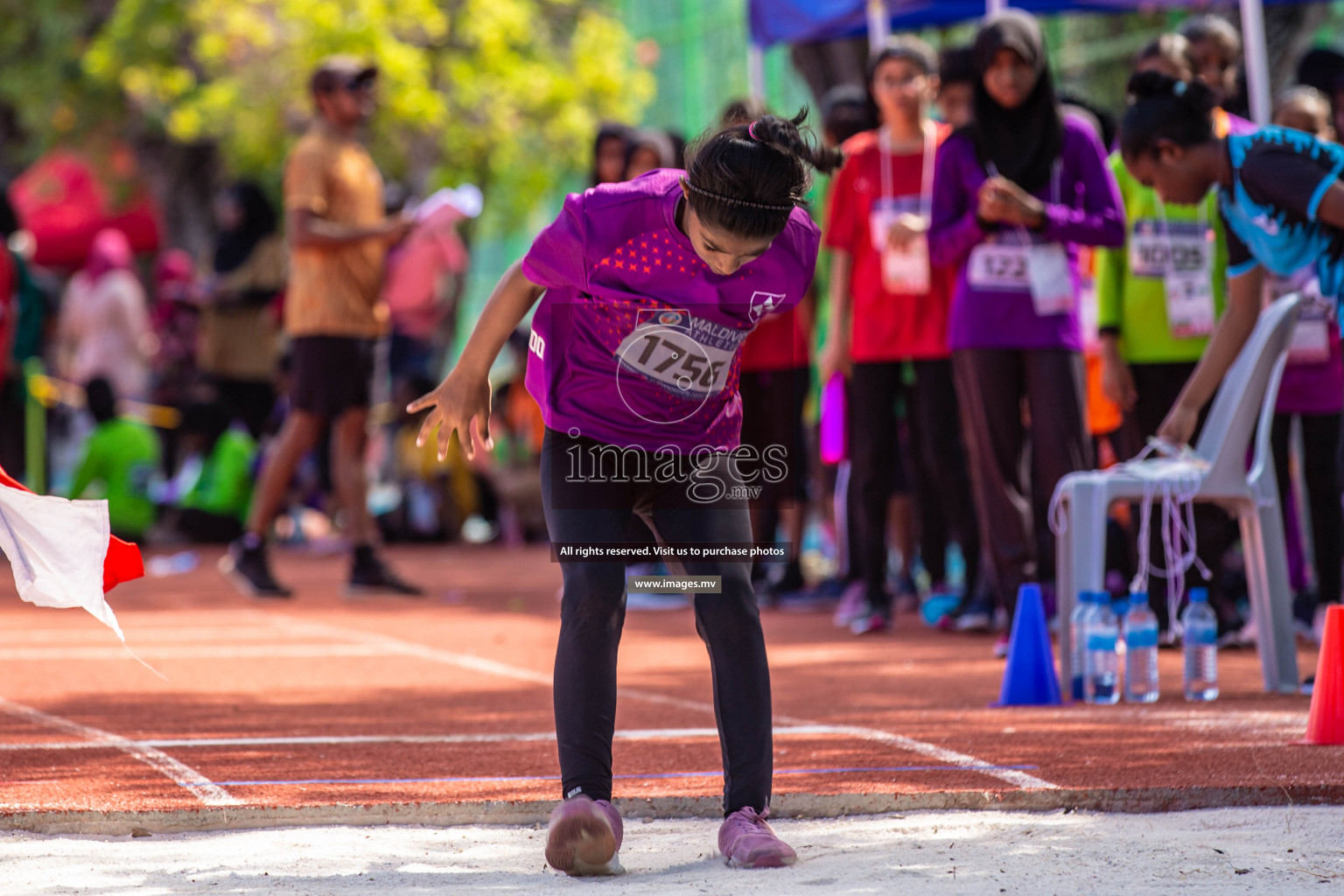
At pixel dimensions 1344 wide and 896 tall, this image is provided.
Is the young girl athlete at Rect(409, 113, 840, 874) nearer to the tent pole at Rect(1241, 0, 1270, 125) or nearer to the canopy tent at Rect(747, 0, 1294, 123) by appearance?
the tent pole at Rect(1241, 0, 1270, 125)

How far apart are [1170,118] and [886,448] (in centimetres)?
252

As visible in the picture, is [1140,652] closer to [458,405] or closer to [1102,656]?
[1102,656]

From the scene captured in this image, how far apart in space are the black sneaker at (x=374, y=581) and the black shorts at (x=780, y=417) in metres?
2.15

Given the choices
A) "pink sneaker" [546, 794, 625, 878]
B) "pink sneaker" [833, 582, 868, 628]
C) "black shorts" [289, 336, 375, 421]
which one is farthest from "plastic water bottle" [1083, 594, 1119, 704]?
"black shorts" [289, 336, 375, 421]

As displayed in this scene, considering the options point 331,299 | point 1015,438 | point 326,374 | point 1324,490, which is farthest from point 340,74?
point 1324,490

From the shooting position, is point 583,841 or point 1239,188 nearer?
point 583,841

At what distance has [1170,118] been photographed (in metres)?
5.74

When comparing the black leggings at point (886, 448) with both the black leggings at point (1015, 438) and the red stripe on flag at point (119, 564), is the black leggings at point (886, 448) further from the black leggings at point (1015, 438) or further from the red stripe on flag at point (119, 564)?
the red stripe on flag at point (119, 564)

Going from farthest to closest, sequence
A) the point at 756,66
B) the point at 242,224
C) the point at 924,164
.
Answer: the point at 242,224 → the point at 756,66 → the point at 924,164

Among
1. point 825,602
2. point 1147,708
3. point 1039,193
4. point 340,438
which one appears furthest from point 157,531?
point 1147,708

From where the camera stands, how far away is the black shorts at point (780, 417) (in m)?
4.42

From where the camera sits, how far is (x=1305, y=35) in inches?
568

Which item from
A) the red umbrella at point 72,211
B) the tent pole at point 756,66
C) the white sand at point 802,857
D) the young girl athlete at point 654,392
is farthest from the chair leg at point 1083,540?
the red umbrella at point 72,211

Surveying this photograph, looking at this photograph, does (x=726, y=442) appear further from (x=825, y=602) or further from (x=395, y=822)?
(x=825, y=602)
